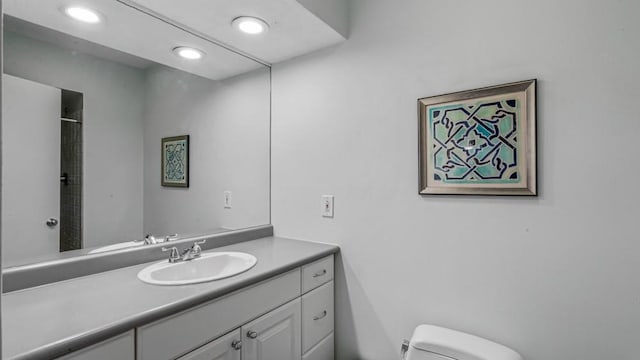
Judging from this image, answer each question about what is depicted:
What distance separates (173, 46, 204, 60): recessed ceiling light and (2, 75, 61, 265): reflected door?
61cm

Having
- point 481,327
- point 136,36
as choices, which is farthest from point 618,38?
point 136,36

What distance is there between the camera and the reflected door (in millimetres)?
1194

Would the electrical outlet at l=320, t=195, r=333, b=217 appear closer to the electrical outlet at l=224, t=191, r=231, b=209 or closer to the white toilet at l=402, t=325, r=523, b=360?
the electrical outlet at l=224, t=191, r=231, b=209

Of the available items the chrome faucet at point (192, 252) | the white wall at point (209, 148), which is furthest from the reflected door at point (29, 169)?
the chrome faucet at point (192, 252)

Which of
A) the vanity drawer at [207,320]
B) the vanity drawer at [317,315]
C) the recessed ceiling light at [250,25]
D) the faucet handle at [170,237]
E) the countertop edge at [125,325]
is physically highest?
the recessed ceiling light at [250,25]

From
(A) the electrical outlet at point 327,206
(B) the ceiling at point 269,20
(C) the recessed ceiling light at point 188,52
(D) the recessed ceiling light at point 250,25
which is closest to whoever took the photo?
(B) the ceiling at point 269,20

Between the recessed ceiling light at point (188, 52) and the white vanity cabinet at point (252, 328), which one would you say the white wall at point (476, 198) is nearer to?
the white vanity cabinet at point (252, 328)

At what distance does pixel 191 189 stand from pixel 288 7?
106cm

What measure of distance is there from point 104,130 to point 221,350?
3.49 feet

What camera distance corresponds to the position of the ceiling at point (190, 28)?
133cm

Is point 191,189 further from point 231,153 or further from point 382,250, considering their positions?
point 382,250

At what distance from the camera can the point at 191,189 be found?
183cm

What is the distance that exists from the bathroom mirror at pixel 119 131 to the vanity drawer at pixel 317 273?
57cm

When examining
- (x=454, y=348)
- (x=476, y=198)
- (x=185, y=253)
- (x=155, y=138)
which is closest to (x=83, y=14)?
(x=155, y=138)
